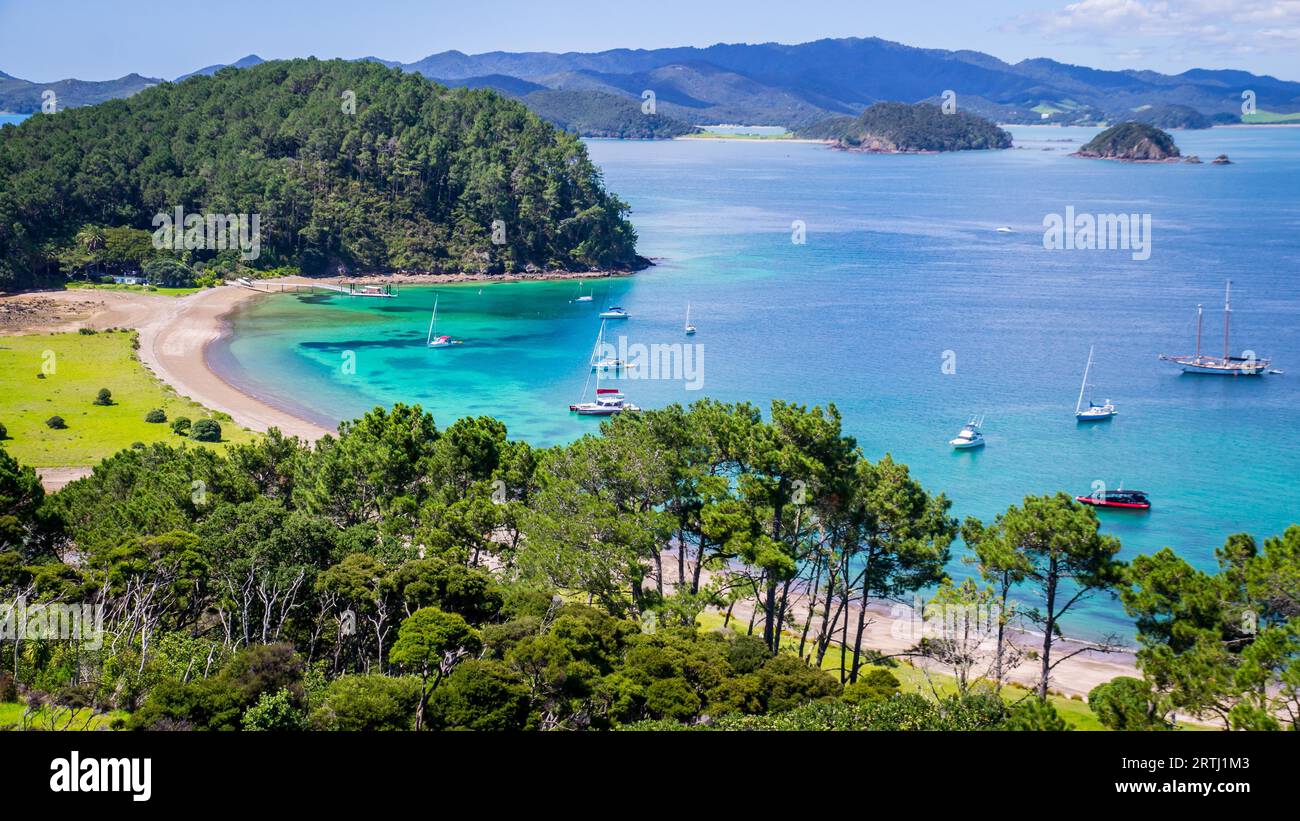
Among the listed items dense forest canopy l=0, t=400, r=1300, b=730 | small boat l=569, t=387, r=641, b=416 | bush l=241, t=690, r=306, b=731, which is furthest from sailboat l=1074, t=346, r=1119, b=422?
bush l=241, t=690, r=306, b=731

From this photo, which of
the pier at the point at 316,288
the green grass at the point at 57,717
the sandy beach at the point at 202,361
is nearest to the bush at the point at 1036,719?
the sandy beach at the point at 202,361

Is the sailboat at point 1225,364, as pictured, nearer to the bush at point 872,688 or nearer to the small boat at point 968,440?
the small boat at point 968,440

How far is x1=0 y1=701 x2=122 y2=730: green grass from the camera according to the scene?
54.8 feet

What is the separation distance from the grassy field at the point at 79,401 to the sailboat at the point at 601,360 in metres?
23.0

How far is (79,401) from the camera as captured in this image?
54219mm

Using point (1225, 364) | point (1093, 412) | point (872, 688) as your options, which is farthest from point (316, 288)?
point (872, 688)

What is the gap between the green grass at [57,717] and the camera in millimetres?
16711

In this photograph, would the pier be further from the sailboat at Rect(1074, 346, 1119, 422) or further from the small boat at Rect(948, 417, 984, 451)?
the sailboat at Rect(1074, 346, 1119, 422)

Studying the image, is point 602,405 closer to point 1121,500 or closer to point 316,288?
point 1121,500

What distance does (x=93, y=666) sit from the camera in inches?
770

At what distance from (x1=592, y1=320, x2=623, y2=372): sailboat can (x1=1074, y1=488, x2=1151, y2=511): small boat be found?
1254 inches

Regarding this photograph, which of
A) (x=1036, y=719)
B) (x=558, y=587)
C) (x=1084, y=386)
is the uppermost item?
(x=1084, y=386)

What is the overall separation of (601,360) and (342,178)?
1934 inches
